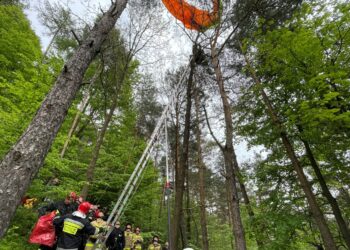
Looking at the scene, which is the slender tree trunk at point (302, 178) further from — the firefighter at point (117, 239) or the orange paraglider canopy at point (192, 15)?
the firefighter at point (117, 239)

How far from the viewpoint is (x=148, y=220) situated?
1641 centimetres

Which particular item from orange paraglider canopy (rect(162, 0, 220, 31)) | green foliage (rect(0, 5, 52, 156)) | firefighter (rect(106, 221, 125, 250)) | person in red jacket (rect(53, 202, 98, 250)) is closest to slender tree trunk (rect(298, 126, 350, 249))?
orange paraglider canopy (rect(162, 0, 220, 31))

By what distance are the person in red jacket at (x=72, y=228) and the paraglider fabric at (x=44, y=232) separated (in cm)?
35

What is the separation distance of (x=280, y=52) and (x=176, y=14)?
3877mm

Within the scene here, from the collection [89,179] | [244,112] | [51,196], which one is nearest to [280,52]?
[244,112]

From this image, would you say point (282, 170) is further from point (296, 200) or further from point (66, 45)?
point (66, 45)

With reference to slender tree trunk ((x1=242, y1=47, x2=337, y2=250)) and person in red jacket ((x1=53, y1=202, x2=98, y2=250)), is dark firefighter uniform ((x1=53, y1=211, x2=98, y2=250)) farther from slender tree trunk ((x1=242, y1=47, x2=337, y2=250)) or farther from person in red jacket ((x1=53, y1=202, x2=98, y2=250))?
slender tree trunk ((x1=242, y1=47, x2=337, y2=250))

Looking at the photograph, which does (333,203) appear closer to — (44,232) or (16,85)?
(44,232)

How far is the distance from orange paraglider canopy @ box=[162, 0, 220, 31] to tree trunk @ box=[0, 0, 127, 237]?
4672mm

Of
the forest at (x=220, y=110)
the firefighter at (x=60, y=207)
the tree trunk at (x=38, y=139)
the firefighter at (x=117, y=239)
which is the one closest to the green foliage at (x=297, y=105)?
the forest at (x=220, y=110)

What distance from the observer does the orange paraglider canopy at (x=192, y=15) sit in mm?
9156

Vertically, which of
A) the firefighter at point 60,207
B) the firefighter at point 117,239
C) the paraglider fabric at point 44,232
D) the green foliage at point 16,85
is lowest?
the paraglider fabric at point 44,232

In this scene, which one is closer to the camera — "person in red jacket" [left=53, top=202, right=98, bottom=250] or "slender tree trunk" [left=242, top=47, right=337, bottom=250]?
"person in red jacket" [left=53, top=202, right=98, bottom=250]

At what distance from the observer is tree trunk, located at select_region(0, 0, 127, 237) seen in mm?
3473
